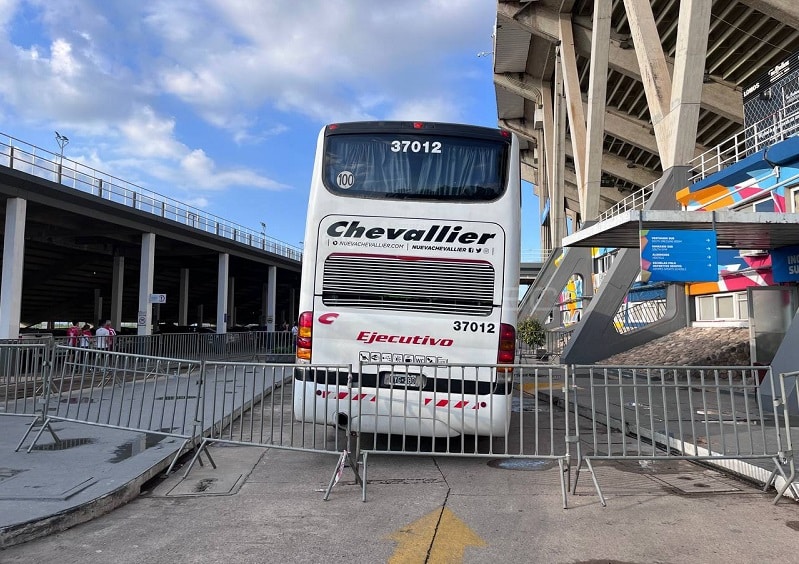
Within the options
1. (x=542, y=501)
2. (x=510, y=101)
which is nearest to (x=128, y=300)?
(x=510, y=101)

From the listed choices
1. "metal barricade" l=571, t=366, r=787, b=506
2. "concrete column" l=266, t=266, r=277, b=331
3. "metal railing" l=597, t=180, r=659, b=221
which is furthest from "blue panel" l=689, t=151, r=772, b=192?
"concrete column" l=266, t=266, r=277, b=331

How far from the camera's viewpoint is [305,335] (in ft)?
23.4

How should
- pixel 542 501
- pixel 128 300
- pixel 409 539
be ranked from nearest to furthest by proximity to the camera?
1. pixel 409 539
2. pixel 542 501
3. pixel 128 300

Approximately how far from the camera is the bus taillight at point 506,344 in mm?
6996

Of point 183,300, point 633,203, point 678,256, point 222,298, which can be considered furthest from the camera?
point 183,300

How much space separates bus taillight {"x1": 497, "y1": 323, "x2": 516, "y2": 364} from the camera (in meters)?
7.00

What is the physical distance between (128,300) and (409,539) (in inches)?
2485

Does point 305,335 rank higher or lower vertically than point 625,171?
lower

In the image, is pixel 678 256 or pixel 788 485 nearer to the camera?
pixel 788 485

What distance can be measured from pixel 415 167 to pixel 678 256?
24.7 feet

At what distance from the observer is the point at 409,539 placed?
4434mm

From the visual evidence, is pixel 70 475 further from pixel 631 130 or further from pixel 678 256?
pixel 631 130

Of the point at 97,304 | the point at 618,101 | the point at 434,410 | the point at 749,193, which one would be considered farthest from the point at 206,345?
the point at 97,304

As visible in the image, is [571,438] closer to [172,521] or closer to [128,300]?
[172,521]
